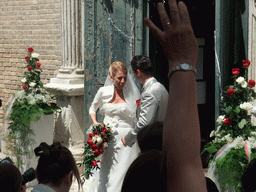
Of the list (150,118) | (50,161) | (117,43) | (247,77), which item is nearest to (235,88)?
(247,77)

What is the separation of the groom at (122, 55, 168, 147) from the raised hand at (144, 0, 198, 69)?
290 cm

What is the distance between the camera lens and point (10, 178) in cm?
204

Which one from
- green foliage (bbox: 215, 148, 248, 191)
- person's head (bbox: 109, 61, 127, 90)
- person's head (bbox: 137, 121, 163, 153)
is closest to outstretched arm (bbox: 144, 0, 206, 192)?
person's head (bbox: 137, 121, 163, 153)

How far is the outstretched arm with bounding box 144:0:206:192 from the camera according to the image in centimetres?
94

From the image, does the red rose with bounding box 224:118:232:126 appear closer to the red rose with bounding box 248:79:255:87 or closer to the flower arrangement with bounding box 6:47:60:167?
the red rose with bounding box 248:79:255:87

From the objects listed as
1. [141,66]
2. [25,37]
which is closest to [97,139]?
[141,66]

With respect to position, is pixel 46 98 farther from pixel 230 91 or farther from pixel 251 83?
pixel 251 83

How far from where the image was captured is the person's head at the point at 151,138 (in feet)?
4.71

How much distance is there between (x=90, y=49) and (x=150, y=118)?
189cm

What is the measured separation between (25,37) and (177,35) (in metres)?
6.75

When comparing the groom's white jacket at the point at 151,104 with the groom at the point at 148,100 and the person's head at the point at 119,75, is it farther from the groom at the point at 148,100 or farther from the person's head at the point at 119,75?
the person's head at the point at 119,75

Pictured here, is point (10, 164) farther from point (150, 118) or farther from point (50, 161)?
point (150, 118)

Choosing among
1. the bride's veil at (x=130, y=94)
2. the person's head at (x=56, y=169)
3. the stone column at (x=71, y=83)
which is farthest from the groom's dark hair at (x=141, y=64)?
the stone column at (x=71, y=83)

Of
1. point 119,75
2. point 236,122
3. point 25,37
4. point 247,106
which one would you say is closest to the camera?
point 247,106
